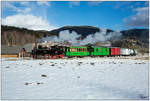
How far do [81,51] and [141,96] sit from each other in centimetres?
3050

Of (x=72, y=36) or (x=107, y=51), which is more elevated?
(x=72, y=36)

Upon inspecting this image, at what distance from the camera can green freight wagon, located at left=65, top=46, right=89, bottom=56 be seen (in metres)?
33.2

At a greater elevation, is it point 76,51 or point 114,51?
point 76,51

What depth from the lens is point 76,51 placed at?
113 feet

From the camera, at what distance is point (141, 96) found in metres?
5.16

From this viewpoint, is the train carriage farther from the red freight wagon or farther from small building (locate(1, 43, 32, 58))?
small building (locate(1, 43, 32, 58))

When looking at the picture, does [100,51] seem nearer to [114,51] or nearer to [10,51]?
[114,51]

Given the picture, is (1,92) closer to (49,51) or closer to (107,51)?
(49,51)

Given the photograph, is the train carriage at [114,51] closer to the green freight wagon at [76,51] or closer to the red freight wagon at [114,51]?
the red freight wagon at [114,51]

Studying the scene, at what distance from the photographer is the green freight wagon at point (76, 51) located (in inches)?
1308

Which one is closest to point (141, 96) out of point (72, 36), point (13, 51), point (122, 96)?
point (122, 96)

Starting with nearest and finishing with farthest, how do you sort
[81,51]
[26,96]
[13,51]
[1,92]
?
[26,96] → [1,92] → [81,51] → [13,51]

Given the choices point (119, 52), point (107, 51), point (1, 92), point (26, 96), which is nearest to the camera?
point (26, 96)

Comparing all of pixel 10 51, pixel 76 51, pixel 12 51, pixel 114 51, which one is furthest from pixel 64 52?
pixel 10 51
